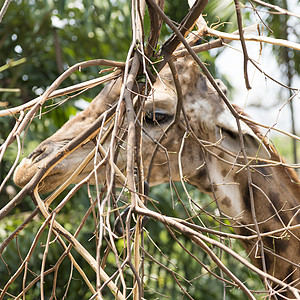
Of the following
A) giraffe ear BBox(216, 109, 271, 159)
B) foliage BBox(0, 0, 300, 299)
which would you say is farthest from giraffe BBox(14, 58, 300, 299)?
foliage BBox(0, 0, 300, 299)

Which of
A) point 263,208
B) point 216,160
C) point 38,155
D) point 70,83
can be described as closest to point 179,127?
point 216,160

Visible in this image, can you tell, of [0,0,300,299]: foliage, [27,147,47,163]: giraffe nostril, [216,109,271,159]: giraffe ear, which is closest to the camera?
[27,147,47,163]: giraffe nostril

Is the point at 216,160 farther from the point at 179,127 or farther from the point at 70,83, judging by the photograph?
the point at 70,83

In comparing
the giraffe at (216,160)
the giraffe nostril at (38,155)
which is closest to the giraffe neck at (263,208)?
the giraffe at (216,160)

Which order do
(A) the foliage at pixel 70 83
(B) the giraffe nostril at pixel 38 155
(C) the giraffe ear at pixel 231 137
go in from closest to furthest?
(B) the giraffe nostril at pixel 38 155 < (C) the giraffe ear at pixel 231 137 < (A) the foliage at pixel 70 83

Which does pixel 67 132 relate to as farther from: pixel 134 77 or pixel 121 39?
pixel 121 39

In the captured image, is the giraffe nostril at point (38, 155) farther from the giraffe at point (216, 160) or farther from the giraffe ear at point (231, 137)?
the giraffe ear at point (231, 137)

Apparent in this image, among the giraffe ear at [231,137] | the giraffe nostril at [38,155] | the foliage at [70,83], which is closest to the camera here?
the giraffe nostril at [38,155]

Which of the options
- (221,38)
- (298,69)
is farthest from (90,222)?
(298,69)

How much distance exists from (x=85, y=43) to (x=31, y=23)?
0.62 metres

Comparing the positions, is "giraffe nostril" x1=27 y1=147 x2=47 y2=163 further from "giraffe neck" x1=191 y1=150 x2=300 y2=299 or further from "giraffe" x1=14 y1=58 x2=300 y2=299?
"giraffe neck" x1=191 y1=150 x2=300 y2=299

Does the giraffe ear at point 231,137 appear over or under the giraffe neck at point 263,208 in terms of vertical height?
over

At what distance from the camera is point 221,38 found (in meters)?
1.33

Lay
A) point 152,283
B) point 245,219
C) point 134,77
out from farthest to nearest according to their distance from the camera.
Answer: point 152,283
point 245,219
point 134,77
